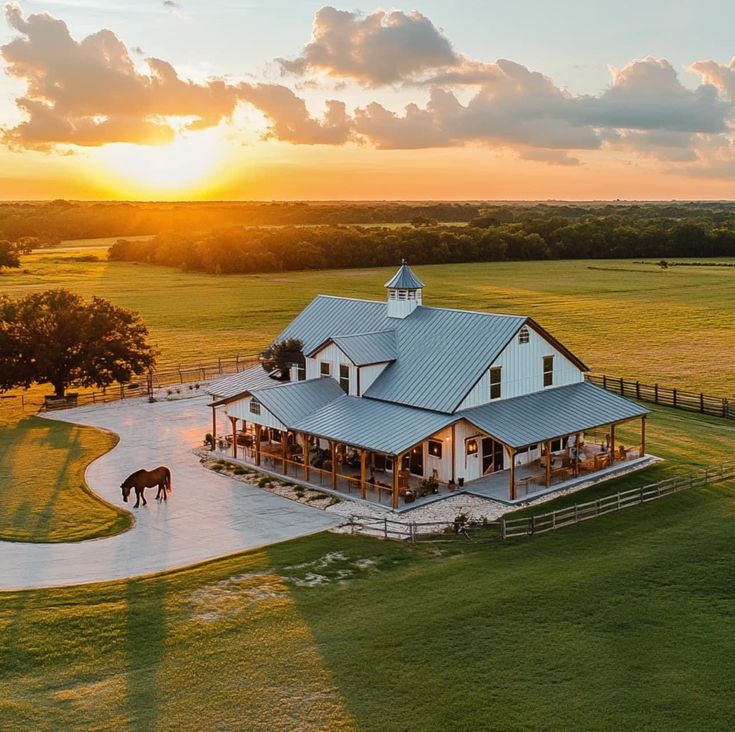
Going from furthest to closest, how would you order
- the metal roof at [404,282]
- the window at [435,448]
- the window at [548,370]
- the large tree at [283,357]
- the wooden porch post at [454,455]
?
the large tree at [283,357]
the metal roof at [404,282]
the window at [548,370]
the window at [435,448]
the wooden porch post at [454,455]

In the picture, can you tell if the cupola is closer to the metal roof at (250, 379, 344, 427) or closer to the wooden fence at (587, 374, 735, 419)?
the metal roof at (250, 379, 344, 427)

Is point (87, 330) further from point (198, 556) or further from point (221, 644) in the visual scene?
point (221, 644)

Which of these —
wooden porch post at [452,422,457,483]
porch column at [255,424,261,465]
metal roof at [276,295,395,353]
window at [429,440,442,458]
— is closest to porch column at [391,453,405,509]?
wooden porch post at [452,422,457,483]

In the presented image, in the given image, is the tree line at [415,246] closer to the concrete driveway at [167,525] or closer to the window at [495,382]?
the concrete driveway at [167,525]

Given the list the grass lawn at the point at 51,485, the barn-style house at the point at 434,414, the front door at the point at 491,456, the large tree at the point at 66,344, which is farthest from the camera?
the large tree at the point at 66,344

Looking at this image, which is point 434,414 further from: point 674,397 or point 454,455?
point 674,397

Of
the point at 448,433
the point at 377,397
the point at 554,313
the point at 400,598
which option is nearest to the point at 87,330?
the point at 377,397

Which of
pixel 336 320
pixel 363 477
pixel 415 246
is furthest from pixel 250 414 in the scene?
pixel 415 246

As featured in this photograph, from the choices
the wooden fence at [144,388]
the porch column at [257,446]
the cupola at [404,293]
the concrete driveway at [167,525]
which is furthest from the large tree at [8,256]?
the porch column at [257,446]
